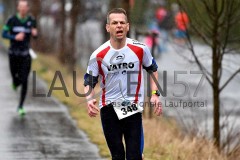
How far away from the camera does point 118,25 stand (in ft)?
21.6

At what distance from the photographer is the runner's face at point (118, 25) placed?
659 cm

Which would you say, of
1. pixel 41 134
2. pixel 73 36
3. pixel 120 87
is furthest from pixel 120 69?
pixel 73 36

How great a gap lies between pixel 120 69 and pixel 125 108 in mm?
378

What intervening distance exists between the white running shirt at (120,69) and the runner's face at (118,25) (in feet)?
0.54

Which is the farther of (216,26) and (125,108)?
(216,26)

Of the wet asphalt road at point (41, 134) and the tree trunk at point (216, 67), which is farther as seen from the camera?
the tree trunk at point (216, 67)

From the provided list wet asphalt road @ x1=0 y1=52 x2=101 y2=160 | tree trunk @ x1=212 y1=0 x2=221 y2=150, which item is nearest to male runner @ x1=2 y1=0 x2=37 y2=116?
wet asphalt road @ x1=0 y1=52 x2=101 y2=160

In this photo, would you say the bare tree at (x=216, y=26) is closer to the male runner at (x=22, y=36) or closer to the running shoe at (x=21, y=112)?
the male runner at (x=22, y=36)

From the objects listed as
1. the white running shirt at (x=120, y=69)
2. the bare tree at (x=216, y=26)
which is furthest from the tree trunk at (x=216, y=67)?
the white running shirt at (x=120, y=69)

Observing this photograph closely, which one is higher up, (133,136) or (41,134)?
(133,136)

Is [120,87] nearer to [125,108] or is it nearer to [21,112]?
[125,108]

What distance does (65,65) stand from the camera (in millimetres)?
23062

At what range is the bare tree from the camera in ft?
33.2

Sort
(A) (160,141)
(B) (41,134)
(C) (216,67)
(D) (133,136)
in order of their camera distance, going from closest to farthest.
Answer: (D) (133,136)
(A) (160,141)
(C) (216,67)
(B) (41,134)
